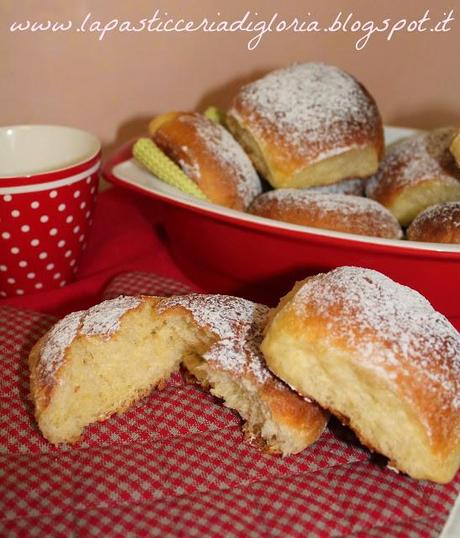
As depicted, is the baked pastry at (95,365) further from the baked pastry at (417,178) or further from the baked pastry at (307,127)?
the baked pastry at (417,178)

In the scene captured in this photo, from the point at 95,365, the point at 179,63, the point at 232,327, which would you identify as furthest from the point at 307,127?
the point at 179,63

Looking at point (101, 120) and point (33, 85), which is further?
point (101, 120)

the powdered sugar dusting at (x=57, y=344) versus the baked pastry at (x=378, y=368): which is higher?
the baked pastry at (x=378, y=368)

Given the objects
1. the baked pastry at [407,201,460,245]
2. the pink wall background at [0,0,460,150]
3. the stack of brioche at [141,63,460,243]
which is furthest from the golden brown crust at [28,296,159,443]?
the pink wall background at [0,0,460,150]

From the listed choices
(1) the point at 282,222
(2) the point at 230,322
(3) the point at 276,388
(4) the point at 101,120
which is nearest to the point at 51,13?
(4) the point at 101,120

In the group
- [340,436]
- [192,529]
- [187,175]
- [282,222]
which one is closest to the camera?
[192,529]

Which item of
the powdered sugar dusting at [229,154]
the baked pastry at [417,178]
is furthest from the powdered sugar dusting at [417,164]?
the powdered sugar dusting at [229,154]

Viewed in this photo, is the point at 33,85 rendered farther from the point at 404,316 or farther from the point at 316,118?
the point at 404,316
